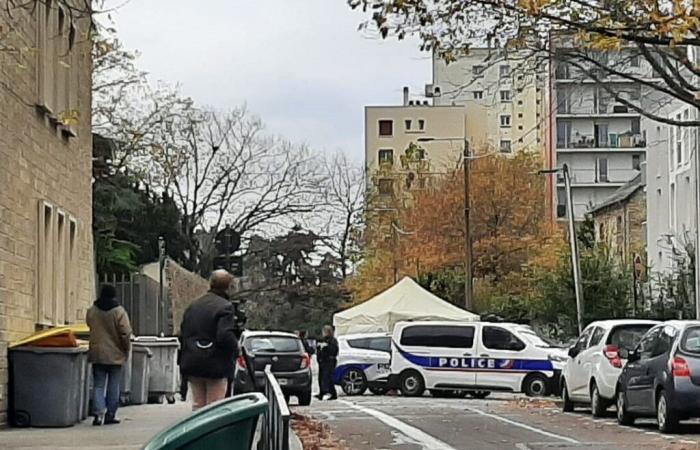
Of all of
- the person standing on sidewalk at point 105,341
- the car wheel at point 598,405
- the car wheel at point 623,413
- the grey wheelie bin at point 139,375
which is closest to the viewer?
the person standing on sidewalk at point 105,341

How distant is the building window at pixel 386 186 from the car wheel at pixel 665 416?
54.8 meters

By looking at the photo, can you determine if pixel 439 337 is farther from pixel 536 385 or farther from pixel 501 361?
pixel 536 385

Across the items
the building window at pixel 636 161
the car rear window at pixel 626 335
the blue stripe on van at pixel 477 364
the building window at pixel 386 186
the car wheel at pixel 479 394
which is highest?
the building window at pixel 636 161

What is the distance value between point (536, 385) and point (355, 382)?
4.76 m

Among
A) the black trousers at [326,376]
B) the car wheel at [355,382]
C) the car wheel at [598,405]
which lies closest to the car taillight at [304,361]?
the black trousers at [326,376]

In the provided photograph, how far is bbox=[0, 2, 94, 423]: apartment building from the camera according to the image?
18109 mm

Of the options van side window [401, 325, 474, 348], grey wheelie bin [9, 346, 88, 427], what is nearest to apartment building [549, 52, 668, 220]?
van side window [401, 325, 474, 348]

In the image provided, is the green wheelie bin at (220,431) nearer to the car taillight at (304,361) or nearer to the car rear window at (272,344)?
the car rear window at (272,344)

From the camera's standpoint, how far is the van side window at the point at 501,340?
1419 inches

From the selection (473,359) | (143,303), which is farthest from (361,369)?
(143,303)

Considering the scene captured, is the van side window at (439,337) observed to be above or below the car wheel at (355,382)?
above

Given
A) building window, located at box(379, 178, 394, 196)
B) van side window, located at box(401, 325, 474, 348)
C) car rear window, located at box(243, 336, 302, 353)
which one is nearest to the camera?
car rear window, located at box(243, 336, 302, 353)

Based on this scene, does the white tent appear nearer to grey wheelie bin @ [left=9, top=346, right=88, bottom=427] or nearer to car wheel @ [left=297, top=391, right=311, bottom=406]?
car wheel @ [left=297, top=391, right=311, bottom=406]

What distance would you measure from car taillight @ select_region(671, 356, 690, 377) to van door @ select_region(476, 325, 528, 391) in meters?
15.4
